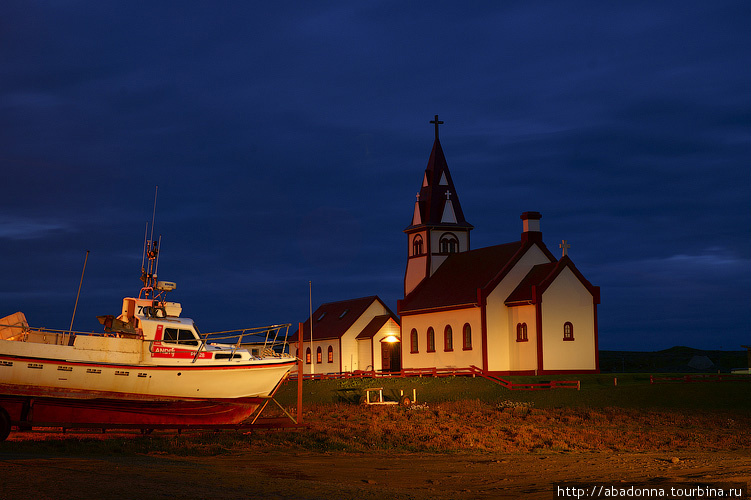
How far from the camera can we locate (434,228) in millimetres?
61625

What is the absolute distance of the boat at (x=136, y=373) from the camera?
1006 inches

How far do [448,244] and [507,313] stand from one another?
37.9 feet

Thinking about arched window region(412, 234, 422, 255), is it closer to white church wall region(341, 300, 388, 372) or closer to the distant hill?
white church wall region(341, 300, 388, 372)

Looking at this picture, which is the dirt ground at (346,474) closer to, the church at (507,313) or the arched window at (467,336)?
the church at (507,313)

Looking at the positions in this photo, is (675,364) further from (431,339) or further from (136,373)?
(136,373)

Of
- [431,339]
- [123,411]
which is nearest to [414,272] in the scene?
[431,339]

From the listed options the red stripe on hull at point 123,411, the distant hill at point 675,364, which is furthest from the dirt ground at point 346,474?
the distant hill at point 675,364

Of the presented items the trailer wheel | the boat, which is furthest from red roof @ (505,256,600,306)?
the trailer wheel

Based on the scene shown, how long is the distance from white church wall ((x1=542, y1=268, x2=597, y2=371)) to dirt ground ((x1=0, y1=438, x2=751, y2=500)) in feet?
82.6

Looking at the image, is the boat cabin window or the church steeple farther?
the church steeple

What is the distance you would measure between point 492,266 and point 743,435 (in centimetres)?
2666

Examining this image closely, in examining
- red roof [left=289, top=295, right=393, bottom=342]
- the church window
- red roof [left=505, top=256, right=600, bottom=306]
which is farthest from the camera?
red roof [left=289, top=295, right=393, bottom=342]

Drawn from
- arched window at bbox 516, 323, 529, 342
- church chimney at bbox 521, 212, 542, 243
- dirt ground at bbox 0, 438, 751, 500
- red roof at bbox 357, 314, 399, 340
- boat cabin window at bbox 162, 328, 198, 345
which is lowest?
dirt ground at bbox 0, 438, 751, 500

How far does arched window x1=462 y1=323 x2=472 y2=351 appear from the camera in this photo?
5219 centimetres
